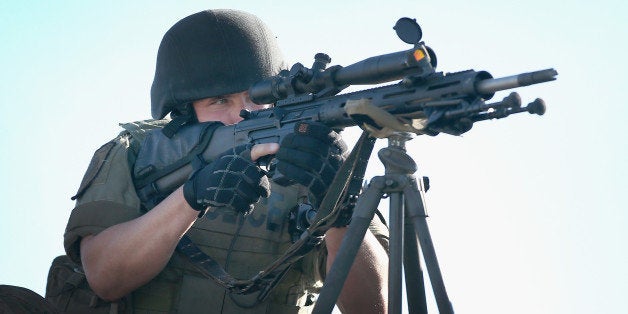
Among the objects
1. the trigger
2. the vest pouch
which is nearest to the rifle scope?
the trigger

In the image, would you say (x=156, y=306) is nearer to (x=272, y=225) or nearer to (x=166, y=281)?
(x=166, y=281)

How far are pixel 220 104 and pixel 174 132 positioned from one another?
0.48 m

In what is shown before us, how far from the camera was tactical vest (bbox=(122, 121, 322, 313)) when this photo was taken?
24.1 feet

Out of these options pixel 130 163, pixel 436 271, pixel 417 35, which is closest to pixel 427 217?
pixel 436 271

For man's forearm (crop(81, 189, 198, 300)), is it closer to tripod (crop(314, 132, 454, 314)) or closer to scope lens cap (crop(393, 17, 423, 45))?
tripod (crop(314, 132, 454, 314))

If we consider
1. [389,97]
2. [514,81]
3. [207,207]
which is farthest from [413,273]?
[207,207]

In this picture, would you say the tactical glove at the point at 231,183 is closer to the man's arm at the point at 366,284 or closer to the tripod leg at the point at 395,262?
the man's arm at the point at 366,284

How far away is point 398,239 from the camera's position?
516cm

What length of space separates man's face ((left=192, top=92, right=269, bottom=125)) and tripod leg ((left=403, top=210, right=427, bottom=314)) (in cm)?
272

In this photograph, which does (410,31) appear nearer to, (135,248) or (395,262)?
(395,262)

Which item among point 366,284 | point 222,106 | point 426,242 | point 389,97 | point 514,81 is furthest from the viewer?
point 222,106

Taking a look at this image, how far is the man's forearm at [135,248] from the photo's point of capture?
680 cm

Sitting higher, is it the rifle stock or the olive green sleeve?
the rifle stock

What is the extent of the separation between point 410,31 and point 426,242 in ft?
3.69
